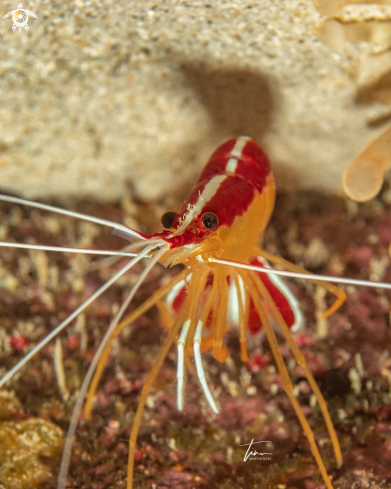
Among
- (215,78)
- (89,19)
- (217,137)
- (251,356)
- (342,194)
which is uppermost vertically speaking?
(89,19)

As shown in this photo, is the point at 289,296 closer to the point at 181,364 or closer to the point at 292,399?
the point at 292,399

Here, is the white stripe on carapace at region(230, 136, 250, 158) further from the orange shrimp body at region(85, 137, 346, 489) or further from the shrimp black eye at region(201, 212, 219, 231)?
the shrimp black eye at region(201, 212, 219, 231)

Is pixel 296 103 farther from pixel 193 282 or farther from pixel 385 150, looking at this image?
pixel 193 282

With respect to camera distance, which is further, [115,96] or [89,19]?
[115,96]

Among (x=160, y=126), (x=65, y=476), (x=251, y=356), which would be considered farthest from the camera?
(x=160, y=126)

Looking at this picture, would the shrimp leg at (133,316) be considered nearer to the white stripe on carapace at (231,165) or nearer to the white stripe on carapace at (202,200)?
the white stripe on carapace at (202,200)

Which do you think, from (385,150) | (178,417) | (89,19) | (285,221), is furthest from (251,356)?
(89,19)

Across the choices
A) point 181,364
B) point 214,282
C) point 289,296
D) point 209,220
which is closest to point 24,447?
point 181,364

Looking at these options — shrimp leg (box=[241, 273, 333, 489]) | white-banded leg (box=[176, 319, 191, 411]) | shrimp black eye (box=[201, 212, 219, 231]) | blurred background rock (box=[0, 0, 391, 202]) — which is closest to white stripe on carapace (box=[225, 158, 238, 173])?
blurred background rock (box=[0, 0, 391, 202])
